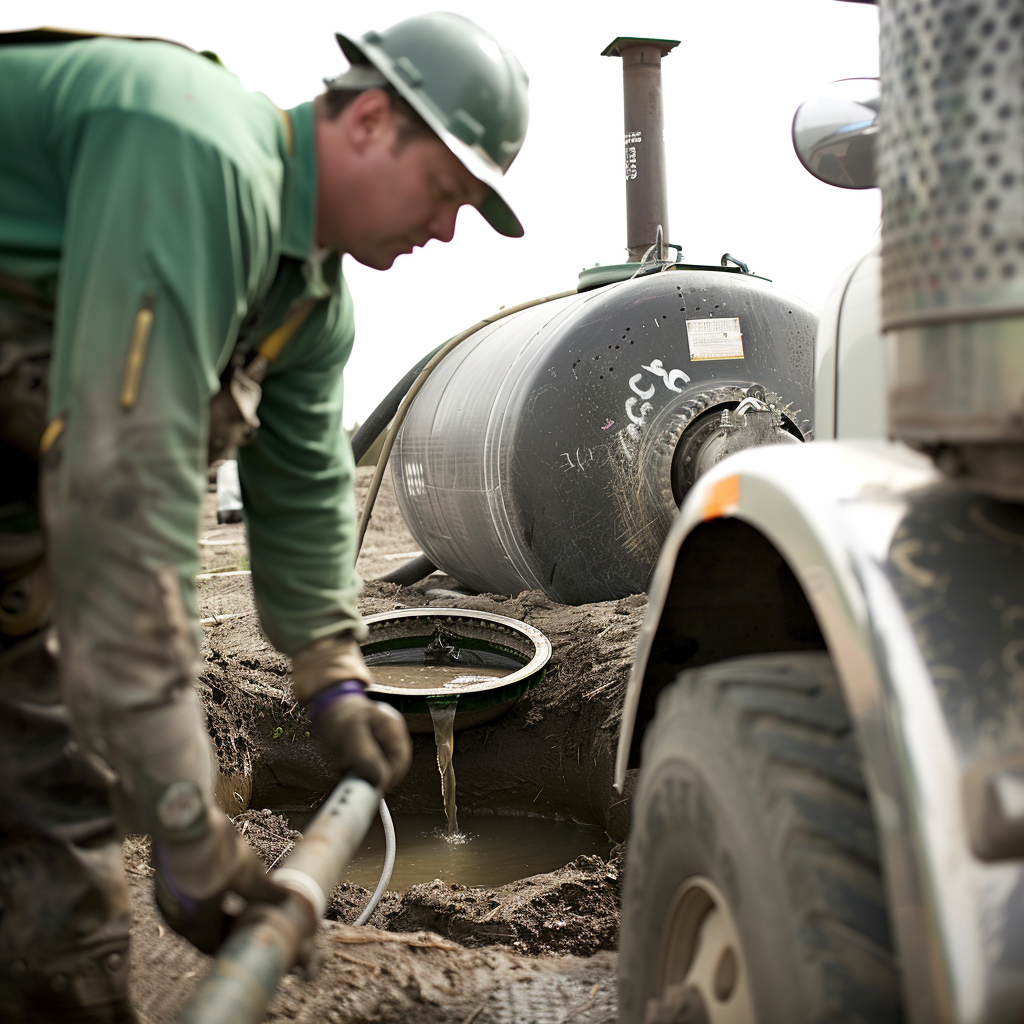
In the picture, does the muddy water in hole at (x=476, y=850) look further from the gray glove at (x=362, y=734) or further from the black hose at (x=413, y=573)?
the black hose at (x=413, y=573)

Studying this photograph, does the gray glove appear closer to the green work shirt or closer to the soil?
the soil

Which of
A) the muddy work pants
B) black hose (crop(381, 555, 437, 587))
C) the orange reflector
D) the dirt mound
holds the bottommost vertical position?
black hose (crop(381, 555, 437, 587))

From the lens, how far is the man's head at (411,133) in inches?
69.3

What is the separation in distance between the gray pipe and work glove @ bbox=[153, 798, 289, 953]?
43mm

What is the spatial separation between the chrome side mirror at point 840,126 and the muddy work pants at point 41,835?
173 cm

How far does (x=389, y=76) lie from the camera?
1757 mm

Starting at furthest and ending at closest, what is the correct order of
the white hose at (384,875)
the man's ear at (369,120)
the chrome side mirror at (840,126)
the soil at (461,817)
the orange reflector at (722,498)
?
the white hose at (384,875)
the soil at (461,817)
the chrome side mirror at (840,126)
the man's ear at (369,120)
the orange reflector at (722,498)

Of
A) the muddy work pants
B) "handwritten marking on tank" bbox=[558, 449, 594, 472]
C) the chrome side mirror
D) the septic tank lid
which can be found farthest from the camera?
"handwritten marking on tank" bbox=[558, 449, 594, 472]

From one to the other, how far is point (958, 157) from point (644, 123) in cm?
805

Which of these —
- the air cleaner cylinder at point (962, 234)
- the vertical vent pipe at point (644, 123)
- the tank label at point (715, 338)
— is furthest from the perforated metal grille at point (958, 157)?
the vertical vent pipe at point (644, 123)

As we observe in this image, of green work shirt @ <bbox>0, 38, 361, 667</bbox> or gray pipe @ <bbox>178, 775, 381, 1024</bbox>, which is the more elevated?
green work shirt @ <bbox>0, 38, 361, 667</bbox>

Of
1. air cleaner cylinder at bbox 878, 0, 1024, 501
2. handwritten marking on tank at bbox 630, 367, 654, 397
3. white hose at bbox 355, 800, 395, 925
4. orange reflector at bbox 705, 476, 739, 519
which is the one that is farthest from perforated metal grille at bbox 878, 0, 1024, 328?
handwritten marking on tank at bbox 630, 367, 654, 397

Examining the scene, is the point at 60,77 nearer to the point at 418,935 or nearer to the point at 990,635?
the point at 990,635

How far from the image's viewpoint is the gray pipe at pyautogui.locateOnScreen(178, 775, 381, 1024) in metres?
1.36
